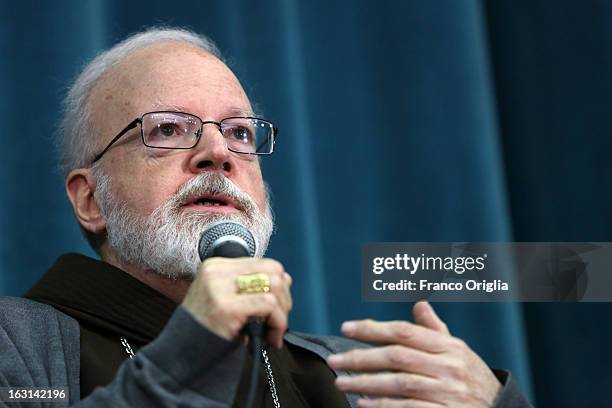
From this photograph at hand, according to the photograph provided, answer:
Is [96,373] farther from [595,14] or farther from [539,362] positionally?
[595,14]

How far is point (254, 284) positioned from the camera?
3.14 ft

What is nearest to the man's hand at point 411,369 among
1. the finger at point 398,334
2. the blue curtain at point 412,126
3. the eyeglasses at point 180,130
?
the finger at point 398,334

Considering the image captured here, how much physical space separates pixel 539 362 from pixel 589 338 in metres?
0.16

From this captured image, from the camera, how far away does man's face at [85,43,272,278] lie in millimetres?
1460

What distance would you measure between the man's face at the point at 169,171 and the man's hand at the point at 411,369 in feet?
1.45

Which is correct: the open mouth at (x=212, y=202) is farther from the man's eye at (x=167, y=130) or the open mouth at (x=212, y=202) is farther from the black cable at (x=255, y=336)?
the black cable at (x=255, y=336)

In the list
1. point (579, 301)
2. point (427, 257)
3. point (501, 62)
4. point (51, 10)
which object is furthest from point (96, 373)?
point (501, 62)

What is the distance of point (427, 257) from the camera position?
1684 millimetres

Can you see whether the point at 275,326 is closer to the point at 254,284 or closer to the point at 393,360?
the point at 254,284

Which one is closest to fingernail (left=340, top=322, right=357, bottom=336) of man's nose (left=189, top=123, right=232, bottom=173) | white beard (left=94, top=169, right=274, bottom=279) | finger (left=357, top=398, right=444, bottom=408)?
finger (left=357, top=398, right=444, bottom=408)

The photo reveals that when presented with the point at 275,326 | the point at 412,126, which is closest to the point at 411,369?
the point at 275,326

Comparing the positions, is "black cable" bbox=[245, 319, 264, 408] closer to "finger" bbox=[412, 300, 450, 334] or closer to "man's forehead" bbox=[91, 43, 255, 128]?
"finger" bbox=[412, 300, 450, 334]

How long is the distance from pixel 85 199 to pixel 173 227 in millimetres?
285

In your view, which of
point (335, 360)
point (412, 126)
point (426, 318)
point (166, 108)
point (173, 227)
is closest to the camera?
point (335, 360)
